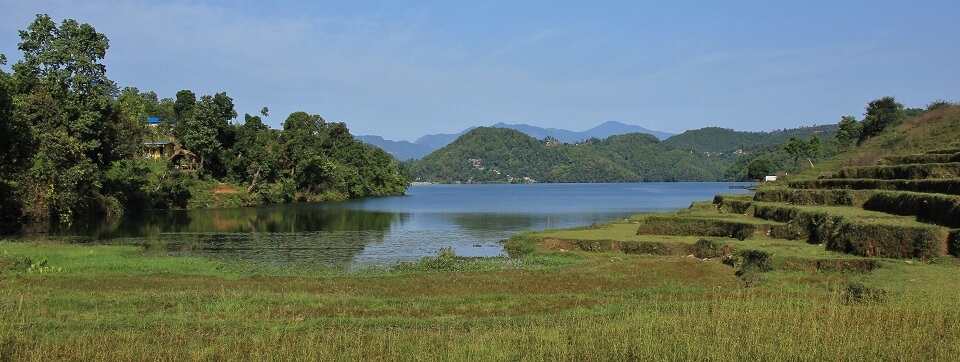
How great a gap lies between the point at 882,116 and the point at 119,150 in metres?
84.1

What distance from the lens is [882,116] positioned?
259ft

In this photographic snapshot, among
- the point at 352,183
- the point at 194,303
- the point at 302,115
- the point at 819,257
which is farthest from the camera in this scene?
the point at 352,183

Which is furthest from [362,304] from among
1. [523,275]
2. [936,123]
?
[936,123]

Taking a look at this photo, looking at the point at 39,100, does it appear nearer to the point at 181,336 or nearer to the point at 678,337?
the point at 181,336

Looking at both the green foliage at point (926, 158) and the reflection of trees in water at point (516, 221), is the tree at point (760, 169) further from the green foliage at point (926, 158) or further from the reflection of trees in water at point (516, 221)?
the green foliage at point (926, 158)

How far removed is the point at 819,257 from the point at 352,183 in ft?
304

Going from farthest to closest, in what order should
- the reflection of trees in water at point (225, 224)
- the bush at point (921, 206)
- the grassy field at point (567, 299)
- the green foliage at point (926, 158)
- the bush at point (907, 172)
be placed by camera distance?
1. the reflection of trees in water at point (225, 224)
2. the green foliage at point (926, 158)
3. the bush at point (907, 172)
4. the bush at point (921, 206)
5. the grassy field at point (567, 299)

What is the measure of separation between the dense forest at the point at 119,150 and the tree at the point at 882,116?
7215 centimetres

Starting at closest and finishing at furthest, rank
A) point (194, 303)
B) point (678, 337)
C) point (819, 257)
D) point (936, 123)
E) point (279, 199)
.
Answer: point (678, 337) → point (194, 303) → point (819, 257) → point (936, 123) → point (279, 199)

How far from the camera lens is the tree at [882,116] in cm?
7822

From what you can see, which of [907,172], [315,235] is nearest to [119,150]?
[315,235]

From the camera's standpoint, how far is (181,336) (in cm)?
1148

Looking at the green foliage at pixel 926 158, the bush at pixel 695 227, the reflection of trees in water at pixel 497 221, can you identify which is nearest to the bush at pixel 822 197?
the green foliage at pixel 926 158

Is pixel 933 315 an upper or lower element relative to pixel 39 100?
lower
